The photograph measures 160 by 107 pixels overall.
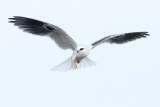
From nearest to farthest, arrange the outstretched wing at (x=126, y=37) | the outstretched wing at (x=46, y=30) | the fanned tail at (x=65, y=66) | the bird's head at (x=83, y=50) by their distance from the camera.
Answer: the outstretched wing at (x=46, y=30)
the bird's head at (x=83, y=50)
the fanned tail at (x=65, y=66)
the outstretched wing at (x=126, y=37)

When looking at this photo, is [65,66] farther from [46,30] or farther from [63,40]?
[46,30]

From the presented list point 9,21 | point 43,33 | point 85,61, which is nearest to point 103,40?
point 85,61

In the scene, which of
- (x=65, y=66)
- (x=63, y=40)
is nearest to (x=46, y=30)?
(x=63, y=40)

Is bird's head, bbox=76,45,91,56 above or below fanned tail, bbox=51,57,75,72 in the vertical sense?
above

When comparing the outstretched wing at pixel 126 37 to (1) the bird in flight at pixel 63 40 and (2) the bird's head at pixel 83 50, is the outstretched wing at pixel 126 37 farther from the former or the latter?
(2) the bird's head at pixel 83 50

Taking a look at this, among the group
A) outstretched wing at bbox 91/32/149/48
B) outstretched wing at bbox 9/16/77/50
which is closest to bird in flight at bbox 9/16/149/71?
outstretched wing at bbox 9/16/77/50

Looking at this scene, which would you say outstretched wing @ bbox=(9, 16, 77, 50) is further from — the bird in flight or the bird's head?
the bird's head

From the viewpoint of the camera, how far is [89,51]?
13.6m

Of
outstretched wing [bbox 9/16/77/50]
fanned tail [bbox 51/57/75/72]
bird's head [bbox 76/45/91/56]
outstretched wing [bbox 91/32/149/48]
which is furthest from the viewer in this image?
outstretched wing [bbox 91/32/149/48]

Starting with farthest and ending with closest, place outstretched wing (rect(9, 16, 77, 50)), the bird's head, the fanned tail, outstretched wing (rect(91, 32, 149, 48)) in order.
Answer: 1. outstretched wing (rect(91, 32, 149, 48))
2. the fanned tail
3. the bird's head
4. outstretched wing (rect(9, 16, 77, 50))

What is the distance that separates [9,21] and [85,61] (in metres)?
2.37

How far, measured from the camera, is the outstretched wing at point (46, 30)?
1311cm

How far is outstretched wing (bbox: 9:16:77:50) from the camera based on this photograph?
13.1 metres

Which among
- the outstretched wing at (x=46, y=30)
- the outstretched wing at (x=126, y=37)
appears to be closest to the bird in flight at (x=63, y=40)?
the outstretched wing at (x=46, y=30)
